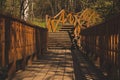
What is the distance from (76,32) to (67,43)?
199 inches

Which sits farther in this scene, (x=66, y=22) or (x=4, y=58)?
(x=66, y=22)

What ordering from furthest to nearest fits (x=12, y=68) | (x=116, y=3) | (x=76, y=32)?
(x=76, y=32) < (x=116, y=3) < (x=12, y=68)

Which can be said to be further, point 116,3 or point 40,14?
point 40,14

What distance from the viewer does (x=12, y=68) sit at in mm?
8406

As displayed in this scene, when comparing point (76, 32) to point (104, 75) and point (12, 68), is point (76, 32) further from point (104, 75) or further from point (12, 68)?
point (12, 68)

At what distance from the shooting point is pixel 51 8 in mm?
57594

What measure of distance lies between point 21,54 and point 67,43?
15466 millimetres

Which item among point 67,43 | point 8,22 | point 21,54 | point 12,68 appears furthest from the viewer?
point 67,43

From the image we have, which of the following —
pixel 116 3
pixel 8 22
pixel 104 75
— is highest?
pixel 116 3

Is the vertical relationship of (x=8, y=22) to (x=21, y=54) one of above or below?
above

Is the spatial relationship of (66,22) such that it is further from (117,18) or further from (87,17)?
(117,18)

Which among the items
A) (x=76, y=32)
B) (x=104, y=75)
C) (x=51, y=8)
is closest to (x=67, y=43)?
(x=76, y=32)

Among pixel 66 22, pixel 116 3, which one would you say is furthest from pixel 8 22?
pixel 66 22

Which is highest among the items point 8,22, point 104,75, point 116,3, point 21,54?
point 116,3
